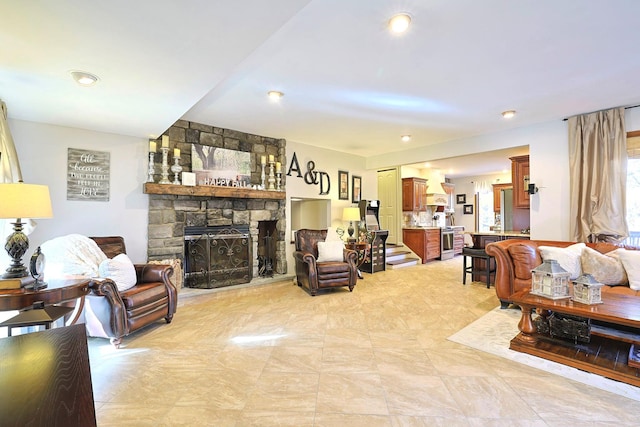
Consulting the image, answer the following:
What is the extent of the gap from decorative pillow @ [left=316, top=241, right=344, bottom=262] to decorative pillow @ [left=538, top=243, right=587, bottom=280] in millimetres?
2580

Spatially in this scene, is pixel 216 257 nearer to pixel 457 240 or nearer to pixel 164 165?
pixel 164 165

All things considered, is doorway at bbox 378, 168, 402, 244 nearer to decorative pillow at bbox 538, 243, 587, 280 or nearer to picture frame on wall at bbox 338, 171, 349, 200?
picture frame on wall at bbox 338, 171, 349, 200

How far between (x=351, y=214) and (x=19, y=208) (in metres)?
4.73

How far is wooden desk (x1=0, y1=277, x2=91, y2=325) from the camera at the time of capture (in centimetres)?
196

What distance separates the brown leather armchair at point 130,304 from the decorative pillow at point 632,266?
4.68 m

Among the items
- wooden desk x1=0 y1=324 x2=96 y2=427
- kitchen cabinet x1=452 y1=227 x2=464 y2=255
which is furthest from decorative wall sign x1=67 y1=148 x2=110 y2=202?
kitchen cabinet x1=452 y1=227 x2=464 y2=255

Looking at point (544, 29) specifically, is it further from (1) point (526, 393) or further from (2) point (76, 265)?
(2) point (76, 265)

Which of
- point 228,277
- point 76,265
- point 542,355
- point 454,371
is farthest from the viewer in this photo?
point 228,277

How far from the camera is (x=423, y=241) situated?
7250 mm

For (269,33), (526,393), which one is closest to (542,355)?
(526,393)

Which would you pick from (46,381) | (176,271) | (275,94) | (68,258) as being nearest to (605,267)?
(275,94)

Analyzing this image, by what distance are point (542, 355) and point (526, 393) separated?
2.09ft

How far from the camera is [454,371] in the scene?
2211 mm

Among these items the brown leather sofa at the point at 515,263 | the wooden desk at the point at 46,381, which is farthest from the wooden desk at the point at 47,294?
the brown leather sofa at the point at 515,263
